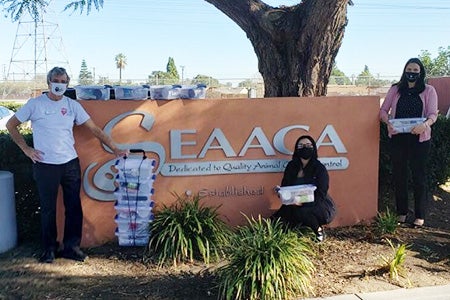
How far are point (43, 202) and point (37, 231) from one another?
36.7 inches

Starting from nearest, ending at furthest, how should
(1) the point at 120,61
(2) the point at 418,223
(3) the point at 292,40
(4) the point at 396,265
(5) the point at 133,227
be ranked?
(4) the point at 396,265
(5) the point at 133,227
(2) the point at 418,223
(3) the point at 292,40
(1) the point at 120,61

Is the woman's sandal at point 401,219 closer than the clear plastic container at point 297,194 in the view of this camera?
No

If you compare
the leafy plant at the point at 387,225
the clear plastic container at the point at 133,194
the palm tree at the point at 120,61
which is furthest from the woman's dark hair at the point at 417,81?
the palm tree at the point at 120,61

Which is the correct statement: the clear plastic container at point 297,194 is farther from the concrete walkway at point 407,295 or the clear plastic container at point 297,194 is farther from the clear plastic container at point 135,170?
the clear plastic container at point 135,170

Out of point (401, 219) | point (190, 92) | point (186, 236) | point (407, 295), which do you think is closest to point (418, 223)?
point (401, 219)

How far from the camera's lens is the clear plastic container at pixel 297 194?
18.0 ft

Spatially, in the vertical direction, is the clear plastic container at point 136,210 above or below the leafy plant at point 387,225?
above

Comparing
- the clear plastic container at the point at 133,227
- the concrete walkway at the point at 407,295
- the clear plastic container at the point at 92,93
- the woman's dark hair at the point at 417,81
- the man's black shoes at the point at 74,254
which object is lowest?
the concrete walkway at the point at 407,295

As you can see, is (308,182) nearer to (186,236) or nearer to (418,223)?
(186,236)

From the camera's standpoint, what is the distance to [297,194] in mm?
5500

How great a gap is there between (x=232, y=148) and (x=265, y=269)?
2125 millimetres

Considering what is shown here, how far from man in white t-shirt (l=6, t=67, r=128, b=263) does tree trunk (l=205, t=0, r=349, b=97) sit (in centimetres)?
280

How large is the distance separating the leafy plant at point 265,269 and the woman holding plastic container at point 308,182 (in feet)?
2.88

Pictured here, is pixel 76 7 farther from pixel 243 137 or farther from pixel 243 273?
pixel 243 273
